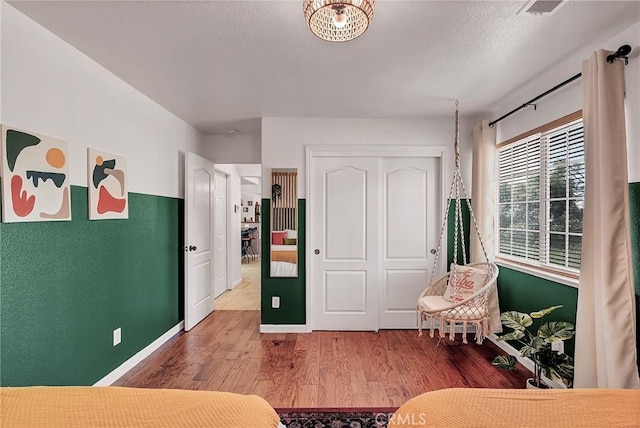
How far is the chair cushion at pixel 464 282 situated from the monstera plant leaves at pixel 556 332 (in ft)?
2.73

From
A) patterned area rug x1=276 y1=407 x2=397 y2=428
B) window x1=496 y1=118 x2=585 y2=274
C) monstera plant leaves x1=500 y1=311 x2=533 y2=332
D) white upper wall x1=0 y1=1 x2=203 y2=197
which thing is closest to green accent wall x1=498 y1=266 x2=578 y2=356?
window x1=496 y1=118 x2=585 y2=274

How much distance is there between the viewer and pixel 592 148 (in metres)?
2.08

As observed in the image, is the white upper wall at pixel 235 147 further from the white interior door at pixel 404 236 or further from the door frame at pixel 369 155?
the white interior door at pixel 404 236

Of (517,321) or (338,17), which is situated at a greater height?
(338,17)

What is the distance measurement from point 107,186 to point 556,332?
3431 millimetres

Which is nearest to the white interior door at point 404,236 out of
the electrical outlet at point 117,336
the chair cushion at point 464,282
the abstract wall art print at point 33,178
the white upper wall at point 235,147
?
the chair cushion at point 464,282

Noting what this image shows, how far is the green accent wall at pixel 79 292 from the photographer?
1.89 meters

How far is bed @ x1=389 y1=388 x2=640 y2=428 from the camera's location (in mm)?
1072

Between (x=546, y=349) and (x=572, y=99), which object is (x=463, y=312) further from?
A: (x=572, y=99)

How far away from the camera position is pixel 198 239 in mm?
4133

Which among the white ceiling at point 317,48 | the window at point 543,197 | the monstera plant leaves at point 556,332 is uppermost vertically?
the white ceiling at point 317,48

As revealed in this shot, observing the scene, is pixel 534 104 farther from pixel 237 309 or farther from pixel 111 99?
pixel 237 309

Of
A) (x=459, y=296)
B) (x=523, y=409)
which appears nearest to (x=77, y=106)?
(x=523, y=409)

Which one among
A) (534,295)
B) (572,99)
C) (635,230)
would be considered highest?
(572,99)
